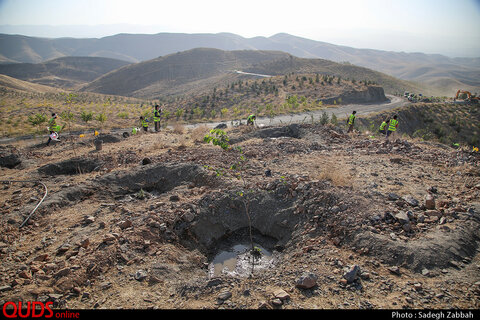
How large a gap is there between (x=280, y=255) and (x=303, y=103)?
23947mm

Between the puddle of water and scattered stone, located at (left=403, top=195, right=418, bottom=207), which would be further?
scattered stone, located at (left=403, top=195, right=418, bottom=207)

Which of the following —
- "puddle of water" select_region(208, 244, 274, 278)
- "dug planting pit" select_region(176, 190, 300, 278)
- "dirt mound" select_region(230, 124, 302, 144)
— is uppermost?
"dirt mound" select_region(230, 124, 302, 144)

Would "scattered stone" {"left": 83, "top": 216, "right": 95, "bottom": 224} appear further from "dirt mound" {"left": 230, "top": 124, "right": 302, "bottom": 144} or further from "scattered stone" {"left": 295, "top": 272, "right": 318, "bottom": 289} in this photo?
"dirt mound" {"left": 230, "top": 124, "right": 302, "bottom": 144}

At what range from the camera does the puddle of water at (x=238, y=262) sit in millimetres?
4855

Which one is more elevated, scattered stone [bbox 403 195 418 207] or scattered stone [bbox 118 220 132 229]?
scattered stone [bbox 403 195 418 207]

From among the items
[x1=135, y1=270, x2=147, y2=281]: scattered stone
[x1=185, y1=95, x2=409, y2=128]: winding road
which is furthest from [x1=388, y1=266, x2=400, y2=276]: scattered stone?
[x1=185, y1=95, x2=409, y2=128]: winding road

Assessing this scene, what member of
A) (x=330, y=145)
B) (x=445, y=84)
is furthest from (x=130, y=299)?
(x=445, y=84)

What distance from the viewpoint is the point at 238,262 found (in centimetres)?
511

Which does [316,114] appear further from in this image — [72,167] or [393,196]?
[72,167]

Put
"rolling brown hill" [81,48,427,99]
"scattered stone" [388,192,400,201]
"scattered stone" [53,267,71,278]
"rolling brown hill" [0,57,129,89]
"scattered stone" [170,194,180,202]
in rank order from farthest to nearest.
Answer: "rolling brown hill" [0,57,129,89] → "rolling brown hill" [81,48,427,99] → "scattered stone" [170,194,180,202] → "scattered stone" [388,192,400,201] → "scattered stone" [53,267,71,278]

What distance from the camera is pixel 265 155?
872cm

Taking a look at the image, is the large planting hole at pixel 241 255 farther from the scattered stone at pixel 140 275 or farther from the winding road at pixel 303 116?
the winding road at pixel 303 116

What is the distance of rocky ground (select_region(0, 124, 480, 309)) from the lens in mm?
3650

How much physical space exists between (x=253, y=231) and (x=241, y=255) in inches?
29.5
